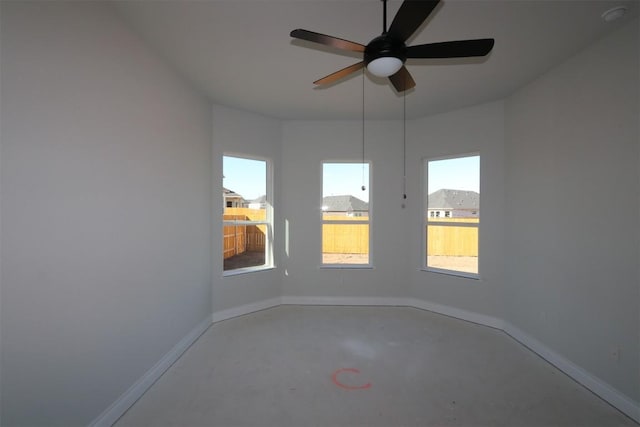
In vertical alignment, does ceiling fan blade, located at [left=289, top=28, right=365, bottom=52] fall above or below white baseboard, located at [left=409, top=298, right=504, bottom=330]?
above

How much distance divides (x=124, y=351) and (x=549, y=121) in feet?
13.9

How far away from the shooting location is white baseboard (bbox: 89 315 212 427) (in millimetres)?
1968

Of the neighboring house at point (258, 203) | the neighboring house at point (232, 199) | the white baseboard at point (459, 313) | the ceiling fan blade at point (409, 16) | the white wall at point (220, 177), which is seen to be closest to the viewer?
the ceiling fan blade at point (409, 16)

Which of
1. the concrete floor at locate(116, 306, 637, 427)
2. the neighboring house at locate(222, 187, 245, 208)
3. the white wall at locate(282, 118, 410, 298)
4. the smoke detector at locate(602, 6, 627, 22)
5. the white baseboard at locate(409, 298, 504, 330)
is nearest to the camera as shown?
the smoke detector at locate(602, 6, 627, 22)

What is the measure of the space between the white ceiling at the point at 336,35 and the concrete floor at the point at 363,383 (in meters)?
2.81

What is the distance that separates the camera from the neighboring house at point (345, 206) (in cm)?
459

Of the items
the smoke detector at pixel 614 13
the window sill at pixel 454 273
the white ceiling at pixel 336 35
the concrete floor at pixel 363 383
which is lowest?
the concrete floor at pixel 363 383

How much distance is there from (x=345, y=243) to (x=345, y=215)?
44 cm

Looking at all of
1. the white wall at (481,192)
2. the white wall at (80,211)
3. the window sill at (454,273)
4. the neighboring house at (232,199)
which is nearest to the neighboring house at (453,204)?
the white wall at (481,192)

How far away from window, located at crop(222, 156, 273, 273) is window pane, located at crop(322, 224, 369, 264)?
87 cm

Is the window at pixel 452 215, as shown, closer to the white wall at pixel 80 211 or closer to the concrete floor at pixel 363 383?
the concrete floor at pixel 363 383

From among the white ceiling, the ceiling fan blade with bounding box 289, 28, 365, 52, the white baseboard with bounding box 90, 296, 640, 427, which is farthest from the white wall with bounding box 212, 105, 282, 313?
the ceiling fan blade with bounding box 289, 28, 365, 52

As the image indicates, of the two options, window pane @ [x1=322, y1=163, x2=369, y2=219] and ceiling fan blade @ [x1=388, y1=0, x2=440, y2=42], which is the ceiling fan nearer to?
ceiling fan blade @ [x1=388, y1=0, x2=440, y2=42]

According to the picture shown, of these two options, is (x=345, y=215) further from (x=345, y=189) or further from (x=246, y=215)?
(x=246, y=215)
